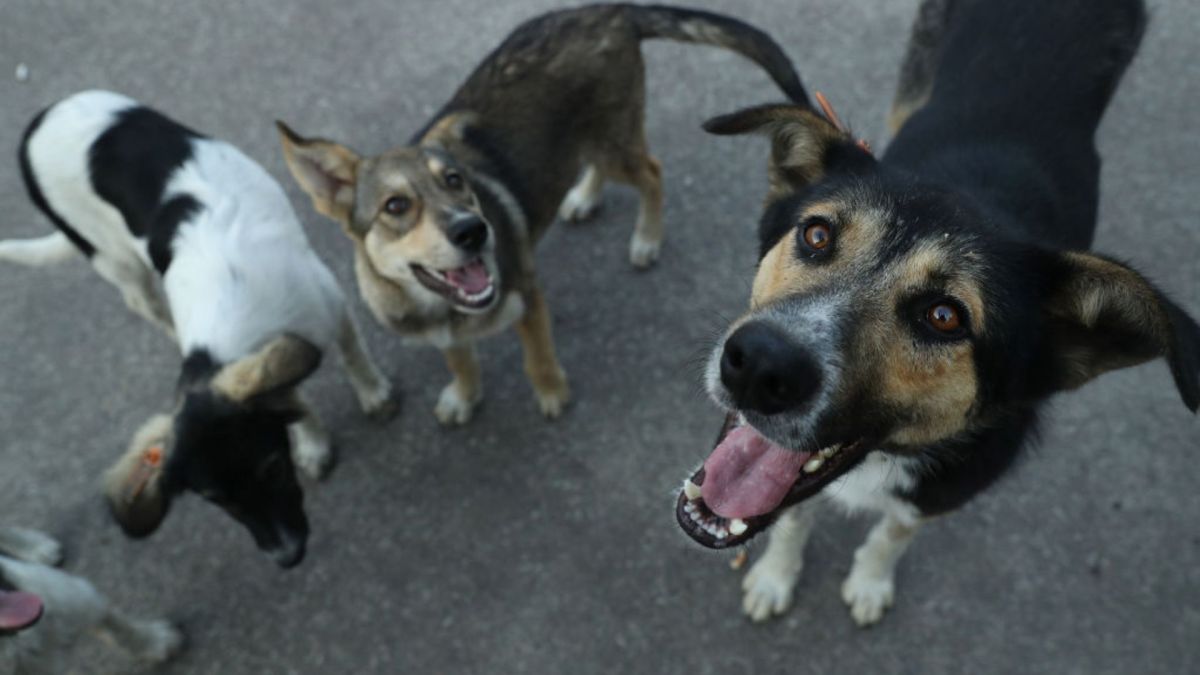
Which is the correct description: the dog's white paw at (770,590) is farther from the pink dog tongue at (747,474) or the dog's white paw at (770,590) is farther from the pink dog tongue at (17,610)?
the pink dog tongue at (17,610)

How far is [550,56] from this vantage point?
376 cm

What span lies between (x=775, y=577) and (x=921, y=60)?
2594 mm

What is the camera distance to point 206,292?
11.0ft

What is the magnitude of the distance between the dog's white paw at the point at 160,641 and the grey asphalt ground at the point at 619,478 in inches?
3.4

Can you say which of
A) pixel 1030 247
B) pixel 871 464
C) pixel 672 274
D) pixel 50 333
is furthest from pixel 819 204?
pixel 50 333

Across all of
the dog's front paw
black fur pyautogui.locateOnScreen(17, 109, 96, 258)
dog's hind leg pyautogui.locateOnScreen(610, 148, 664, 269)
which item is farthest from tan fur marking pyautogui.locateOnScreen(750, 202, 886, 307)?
black fur pyautogui.locateOnScreen(17, 109, 96, 258)

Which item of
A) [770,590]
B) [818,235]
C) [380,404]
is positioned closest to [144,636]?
[380,404]

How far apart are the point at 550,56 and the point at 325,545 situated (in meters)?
2.44

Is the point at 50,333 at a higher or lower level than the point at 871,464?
lower

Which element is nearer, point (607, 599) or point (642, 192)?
point (607, 599)

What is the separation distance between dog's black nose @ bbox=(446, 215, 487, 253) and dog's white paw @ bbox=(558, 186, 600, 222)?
1.50 m

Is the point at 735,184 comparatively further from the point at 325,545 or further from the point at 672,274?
the point at 325,545

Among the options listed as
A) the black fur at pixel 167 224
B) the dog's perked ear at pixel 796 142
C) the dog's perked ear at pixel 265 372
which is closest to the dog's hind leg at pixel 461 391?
the dog's perked ear at pixel 265 372

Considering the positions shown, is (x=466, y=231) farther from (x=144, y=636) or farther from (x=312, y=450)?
(x=144, y=636)
